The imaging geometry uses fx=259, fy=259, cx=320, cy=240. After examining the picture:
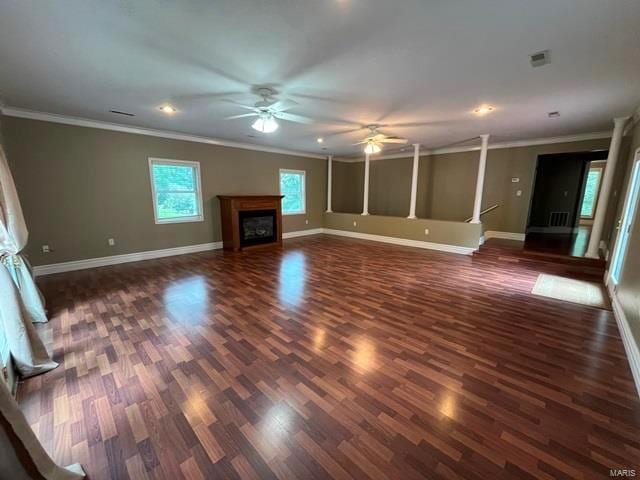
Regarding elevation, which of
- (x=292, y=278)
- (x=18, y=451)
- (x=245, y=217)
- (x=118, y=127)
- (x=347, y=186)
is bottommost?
(x=292, y=278)

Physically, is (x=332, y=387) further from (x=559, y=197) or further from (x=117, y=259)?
(x=559, y=197)

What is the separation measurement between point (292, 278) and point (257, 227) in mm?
2691

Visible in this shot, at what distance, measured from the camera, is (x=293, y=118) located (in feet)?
14.1

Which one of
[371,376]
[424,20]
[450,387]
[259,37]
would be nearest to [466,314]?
[450,387]

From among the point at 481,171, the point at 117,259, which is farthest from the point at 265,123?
the point at 481,171

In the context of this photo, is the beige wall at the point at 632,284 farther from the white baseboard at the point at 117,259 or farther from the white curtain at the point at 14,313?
the white baseboard at the point at 117,259

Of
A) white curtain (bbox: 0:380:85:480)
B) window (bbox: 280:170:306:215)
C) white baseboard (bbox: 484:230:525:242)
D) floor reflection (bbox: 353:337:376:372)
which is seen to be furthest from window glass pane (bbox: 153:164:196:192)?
white baseboard (bbox: 484:230:525:242)

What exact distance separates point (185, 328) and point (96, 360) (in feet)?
2.34

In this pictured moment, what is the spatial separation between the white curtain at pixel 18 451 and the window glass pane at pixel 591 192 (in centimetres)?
1314

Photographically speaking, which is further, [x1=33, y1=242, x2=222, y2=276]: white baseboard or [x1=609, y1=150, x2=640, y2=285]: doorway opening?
[x1=33, y1=242, x2=222, y2=276]: white baseboard

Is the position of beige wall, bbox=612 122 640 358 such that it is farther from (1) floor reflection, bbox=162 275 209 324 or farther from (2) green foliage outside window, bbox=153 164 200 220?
(2) green foliage outside window, bbox=153 164 200 220

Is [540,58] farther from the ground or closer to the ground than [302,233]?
farther from the ground

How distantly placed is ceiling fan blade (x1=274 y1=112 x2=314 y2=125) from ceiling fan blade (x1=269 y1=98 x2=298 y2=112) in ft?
0.70

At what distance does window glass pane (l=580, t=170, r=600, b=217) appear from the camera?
906 cm
